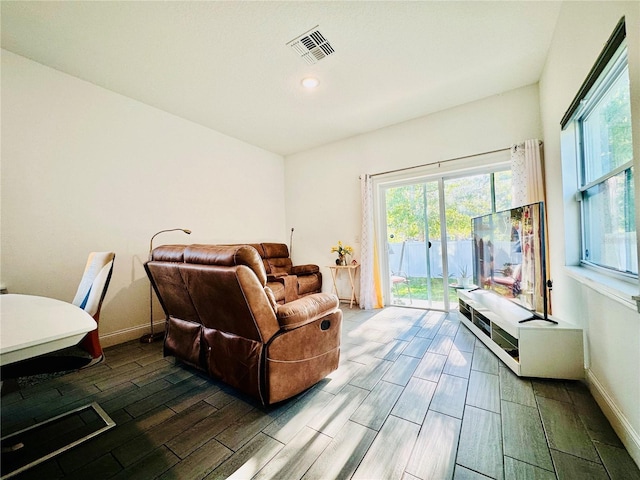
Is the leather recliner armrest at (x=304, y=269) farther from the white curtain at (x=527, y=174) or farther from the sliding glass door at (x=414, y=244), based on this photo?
the white curtain at (x=527, y=174)

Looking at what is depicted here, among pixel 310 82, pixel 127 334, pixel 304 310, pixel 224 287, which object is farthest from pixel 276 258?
pixel 224 287

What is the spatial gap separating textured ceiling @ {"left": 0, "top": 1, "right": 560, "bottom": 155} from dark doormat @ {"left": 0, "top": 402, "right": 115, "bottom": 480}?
284 cm

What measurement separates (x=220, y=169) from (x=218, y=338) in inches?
118

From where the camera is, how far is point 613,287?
4.19ft

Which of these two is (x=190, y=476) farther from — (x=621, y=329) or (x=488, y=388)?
(x=621, y=329)

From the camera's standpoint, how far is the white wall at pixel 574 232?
117 cm

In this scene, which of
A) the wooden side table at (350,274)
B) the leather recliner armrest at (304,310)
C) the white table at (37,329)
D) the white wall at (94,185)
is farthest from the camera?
the wooden side table at (350,274)

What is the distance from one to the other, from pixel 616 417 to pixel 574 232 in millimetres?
1357

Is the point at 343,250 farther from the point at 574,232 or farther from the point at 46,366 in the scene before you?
the point at 46,366

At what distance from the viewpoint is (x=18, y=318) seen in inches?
45.5

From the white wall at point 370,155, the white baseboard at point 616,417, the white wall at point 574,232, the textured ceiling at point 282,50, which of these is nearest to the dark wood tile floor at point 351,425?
the white baseboard at point 616,417

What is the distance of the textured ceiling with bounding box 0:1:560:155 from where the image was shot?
196 cm

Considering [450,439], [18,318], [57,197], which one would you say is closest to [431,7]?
[450,439]

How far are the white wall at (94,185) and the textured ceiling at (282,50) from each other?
0.89 ft
